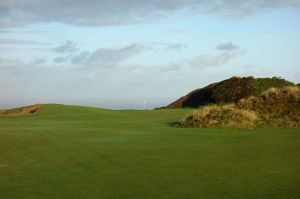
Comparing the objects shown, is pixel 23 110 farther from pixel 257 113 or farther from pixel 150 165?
pixel 150 165

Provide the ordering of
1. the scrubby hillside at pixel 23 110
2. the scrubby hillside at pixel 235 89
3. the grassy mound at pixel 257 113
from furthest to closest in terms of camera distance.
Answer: the scrubby hillside at pixel 235 89
the scrubby hillside at pixel 23 110
the grassy mound at pixel 257 113

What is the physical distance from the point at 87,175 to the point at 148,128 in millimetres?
8934

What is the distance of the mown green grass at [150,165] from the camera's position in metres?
7.19

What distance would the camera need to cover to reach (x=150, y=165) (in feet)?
30.7

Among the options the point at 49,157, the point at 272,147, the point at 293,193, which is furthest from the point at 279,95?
the point at 293,193

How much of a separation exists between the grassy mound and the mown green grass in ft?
11.4

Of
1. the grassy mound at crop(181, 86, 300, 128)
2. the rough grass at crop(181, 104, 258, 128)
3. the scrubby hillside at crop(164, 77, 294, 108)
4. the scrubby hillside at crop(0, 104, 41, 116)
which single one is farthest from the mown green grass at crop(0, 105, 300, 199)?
the scrubby hillside at crop(164, 77, 294, 108)

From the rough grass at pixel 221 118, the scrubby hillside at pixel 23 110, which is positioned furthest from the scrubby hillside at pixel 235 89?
the rough grass at pixel 221 118

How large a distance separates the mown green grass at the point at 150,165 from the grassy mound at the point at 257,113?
11.4 ft

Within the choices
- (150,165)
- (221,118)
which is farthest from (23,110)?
(150,165)

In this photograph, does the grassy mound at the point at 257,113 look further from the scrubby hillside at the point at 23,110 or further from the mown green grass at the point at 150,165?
the scrubby hillside at the point at 23,110

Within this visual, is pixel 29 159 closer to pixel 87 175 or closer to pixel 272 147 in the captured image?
pixel 87 175

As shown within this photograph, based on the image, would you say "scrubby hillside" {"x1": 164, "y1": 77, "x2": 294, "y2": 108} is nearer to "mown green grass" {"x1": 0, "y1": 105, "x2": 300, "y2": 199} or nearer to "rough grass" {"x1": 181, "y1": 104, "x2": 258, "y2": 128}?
"rough grass" {"x1": 181, "y1": 104, "x2": 258, "y2": 128}

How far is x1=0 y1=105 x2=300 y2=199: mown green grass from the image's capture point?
7.19 meters
